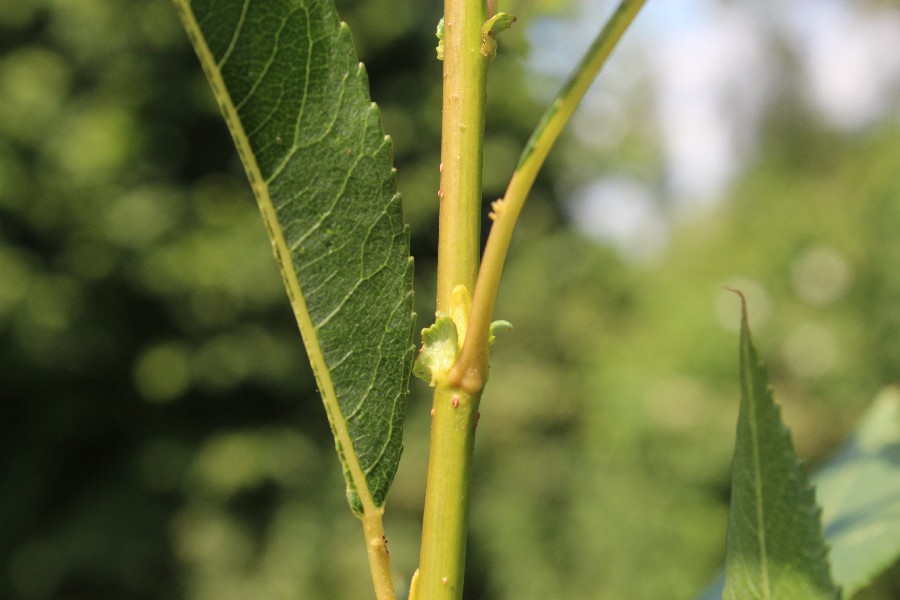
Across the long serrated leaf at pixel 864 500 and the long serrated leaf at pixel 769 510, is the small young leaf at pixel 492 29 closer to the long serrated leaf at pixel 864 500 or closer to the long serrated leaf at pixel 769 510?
the long serrated leaf at pixel 769 510

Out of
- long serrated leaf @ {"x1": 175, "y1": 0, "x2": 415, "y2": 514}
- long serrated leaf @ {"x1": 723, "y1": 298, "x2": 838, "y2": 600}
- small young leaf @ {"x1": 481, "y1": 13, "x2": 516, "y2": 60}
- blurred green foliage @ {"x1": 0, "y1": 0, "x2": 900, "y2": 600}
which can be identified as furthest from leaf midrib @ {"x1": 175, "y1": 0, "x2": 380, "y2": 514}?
blurred green foliage @ {"x1": 0, "y1": 0, "x2": 900, "y2": 600}

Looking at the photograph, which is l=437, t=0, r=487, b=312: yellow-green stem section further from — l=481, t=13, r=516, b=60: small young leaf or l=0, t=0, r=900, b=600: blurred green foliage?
l=0, t=0, r=900, b=600: blurred green foliage

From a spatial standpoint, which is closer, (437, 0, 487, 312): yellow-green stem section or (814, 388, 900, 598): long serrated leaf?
(437, 0, 487, 312): yellow-green stem section

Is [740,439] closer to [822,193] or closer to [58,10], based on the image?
[58,10]

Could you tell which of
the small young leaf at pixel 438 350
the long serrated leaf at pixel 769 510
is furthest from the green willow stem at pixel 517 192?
the long serrated leaf at pixel 769 510

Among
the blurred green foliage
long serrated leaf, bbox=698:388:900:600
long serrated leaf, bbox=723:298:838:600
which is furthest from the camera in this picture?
the blurred green foliage

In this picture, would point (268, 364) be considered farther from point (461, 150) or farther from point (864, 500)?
point (461, 150)

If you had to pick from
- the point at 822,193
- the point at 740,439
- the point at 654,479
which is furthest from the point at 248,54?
the point at 822,193
